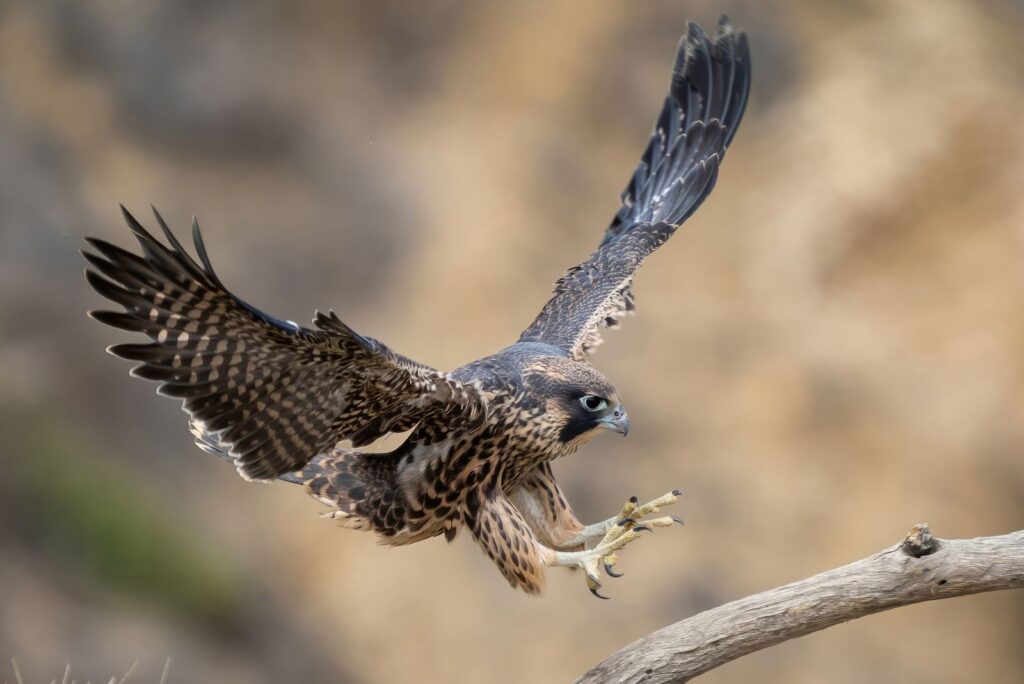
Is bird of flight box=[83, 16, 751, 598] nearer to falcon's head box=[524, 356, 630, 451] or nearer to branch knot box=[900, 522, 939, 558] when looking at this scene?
falcon's head box=[524, 356, 630, 451]

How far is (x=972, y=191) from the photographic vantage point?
7.77m

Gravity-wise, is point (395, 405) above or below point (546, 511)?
below

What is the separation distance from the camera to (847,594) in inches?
132

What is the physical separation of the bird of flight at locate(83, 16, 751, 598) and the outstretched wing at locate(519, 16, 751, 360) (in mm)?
25

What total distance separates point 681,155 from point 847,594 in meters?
2.27

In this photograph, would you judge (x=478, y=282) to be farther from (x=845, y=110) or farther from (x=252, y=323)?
(x=252, y=323)

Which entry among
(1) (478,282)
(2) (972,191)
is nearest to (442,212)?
(1) (478,282)

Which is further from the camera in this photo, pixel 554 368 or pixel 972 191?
pixel 972 191

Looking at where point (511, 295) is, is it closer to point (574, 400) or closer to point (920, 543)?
point (574, 400)

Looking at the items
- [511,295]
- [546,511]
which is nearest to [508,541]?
[546,511]

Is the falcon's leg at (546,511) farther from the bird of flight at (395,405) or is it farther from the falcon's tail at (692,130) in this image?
the falcon's tail at (692,130)

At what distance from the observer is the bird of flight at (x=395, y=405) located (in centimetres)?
302

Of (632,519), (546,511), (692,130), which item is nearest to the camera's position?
(632,519)

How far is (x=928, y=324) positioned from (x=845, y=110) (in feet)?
5.28
